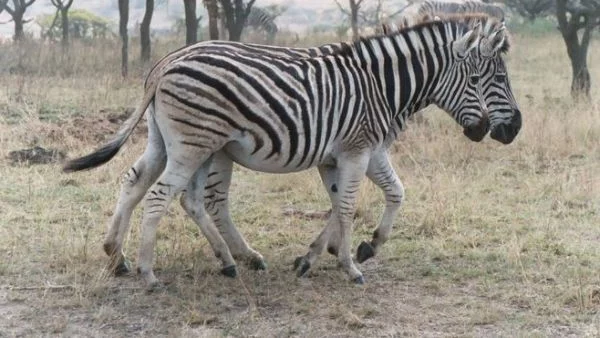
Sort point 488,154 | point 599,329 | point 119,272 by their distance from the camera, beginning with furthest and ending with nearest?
point 488,154 < point 119,272 < point 599,329

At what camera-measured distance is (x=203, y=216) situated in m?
5.51

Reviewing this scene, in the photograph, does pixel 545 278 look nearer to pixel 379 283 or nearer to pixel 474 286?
pixel 474 286

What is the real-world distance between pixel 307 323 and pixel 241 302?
547 mm

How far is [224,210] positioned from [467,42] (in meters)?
2.04

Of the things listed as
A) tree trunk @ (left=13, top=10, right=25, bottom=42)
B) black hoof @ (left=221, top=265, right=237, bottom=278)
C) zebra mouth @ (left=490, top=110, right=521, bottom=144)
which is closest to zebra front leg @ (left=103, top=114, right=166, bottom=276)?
black hoof @ (left=221, top=265, right=237, bottom=278)

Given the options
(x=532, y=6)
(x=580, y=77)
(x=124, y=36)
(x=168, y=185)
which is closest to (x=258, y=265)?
(x=168, y=185)

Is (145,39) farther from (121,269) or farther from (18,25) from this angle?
(121,269)

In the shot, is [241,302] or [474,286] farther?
[474,286]

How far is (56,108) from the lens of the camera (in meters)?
11.7

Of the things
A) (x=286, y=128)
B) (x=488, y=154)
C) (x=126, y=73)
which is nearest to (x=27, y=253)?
(x=286, y=128)


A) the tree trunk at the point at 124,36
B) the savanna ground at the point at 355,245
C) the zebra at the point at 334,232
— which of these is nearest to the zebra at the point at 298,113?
the zebra at the point at 334,232

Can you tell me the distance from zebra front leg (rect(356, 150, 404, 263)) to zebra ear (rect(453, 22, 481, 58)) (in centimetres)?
85

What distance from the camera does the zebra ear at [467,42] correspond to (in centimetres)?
573

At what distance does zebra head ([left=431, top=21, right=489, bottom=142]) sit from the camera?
18.9 ft
